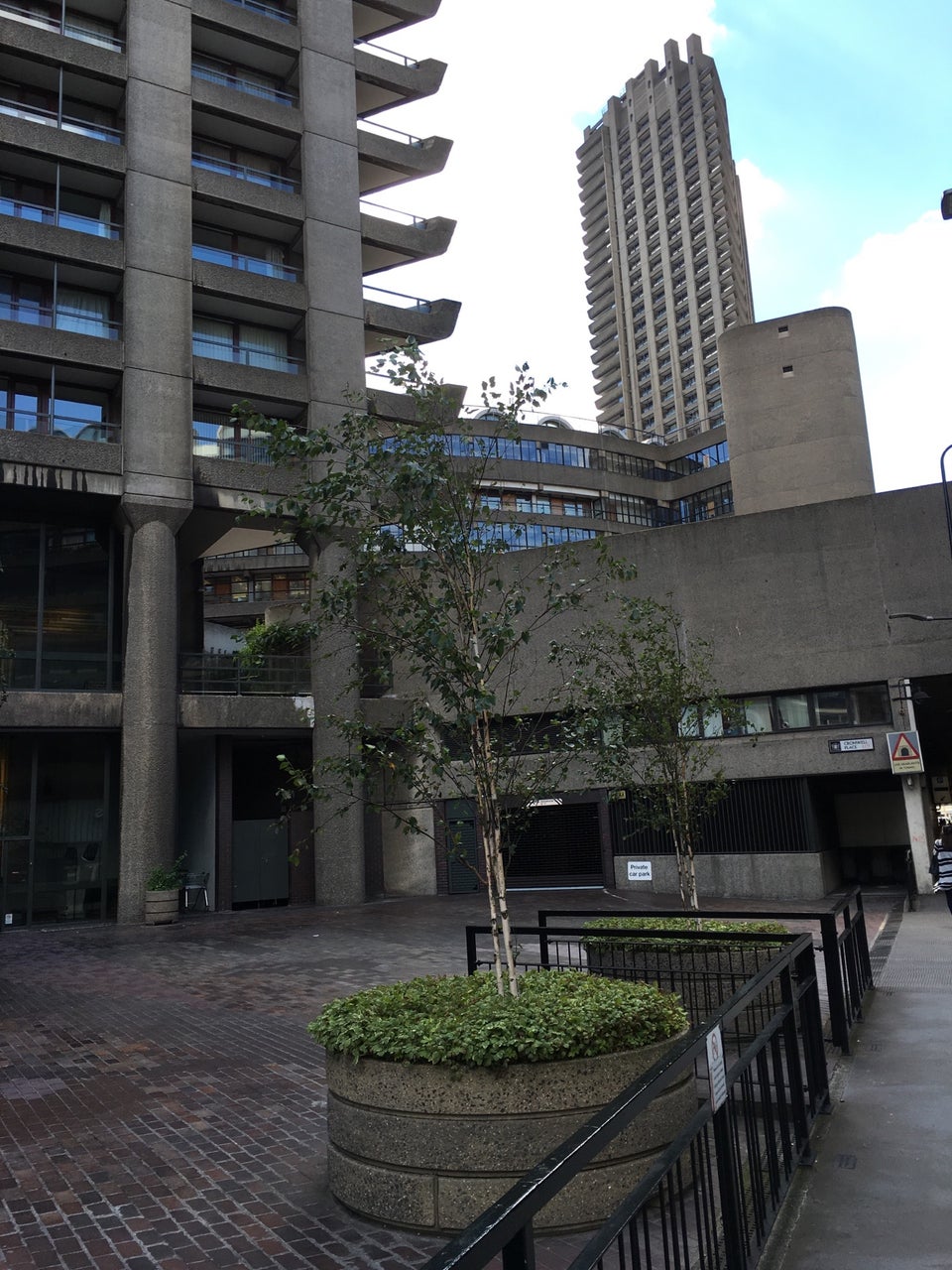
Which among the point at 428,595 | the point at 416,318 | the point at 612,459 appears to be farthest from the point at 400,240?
the point at 612,459

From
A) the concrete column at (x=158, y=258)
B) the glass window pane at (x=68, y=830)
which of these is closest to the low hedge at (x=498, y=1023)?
the glass window pane at (x=68, y=830)

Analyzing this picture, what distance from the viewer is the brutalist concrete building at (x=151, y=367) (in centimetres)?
2500

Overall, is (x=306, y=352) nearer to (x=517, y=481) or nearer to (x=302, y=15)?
(x=302, y=15)

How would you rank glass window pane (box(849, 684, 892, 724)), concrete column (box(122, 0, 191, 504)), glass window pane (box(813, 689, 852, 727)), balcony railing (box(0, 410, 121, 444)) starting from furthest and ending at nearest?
concrete column (box(122, 0, 191, 504))
balcony railing (box(0, 410, 121, 444))
glass window pane (box(813, 689, 852, 727))
glass window pane (box(849, 684, 892, 724))

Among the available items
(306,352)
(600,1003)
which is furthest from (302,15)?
(600,1003)

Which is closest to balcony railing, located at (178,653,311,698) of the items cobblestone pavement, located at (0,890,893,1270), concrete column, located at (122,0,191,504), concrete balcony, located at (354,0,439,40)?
concrete column, located at (122,0,191,504)

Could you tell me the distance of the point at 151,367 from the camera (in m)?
26.5

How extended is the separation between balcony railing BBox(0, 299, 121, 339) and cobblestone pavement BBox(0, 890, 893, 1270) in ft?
57.5

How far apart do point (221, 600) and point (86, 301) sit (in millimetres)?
32840

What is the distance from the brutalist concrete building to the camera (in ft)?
82.0

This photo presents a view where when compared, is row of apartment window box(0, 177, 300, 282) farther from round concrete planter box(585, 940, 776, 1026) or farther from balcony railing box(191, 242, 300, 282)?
round concrete planter box(585, 940, 776, 1026)

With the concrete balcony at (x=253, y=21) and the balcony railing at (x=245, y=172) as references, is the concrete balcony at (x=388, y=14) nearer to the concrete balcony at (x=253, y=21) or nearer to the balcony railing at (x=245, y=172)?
the concrete balcony at (x=253, y=21)

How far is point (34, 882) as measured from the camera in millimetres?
24547

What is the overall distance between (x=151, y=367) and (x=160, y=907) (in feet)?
47.6
